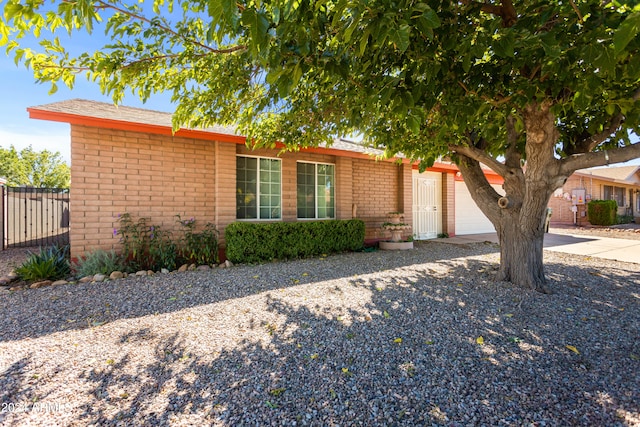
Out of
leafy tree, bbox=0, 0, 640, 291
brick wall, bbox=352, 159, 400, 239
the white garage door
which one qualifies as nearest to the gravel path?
leafy tree, bbox=0, 0, 640, 291

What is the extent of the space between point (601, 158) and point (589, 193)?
1996 cm

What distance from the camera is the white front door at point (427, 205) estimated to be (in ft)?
36.2

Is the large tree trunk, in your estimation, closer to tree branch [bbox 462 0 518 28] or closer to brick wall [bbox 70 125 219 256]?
tree branch [bbox 462 0 518 28]

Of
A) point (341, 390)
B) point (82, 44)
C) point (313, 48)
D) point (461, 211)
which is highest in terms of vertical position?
point (82, 44)

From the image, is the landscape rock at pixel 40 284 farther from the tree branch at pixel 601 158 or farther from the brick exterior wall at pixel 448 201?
the brick exterior wall at pixel 448 201

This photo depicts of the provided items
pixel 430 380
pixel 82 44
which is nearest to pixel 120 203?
pixel 82 44

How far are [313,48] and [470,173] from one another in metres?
4.17

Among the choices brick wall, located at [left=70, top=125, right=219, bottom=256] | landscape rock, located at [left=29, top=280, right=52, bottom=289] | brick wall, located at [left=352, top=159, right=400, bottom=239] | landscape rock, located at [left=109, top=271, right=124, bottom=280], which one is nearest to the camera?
landscape rock, located at [left=29, top=280, right=52, bottom=289]

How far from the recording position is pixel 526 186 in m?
4.50

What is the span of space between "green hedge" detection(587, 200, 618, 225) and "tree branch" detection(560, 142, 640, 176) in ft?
57.0

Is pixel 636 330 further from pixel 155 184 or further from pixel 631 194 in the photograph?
pixel 631 194

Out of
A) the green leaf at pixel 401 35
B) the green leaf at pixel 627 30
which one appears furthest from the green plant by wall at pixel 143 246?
the green leaf at pixel 627 30

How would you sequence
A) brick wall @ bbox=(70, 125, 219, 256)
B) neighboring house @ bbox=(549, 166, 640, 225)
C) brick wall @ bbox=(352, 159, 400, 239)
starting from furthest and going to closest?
A: neighboring house @ bbox=(549, 166, 640, 225), brick wall @ bbox=(352, 159, 400, 239), brick wall @ bbox=(70, 125, 219, 256)

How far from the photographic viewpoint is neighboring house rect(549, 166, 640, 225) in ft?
59.1
